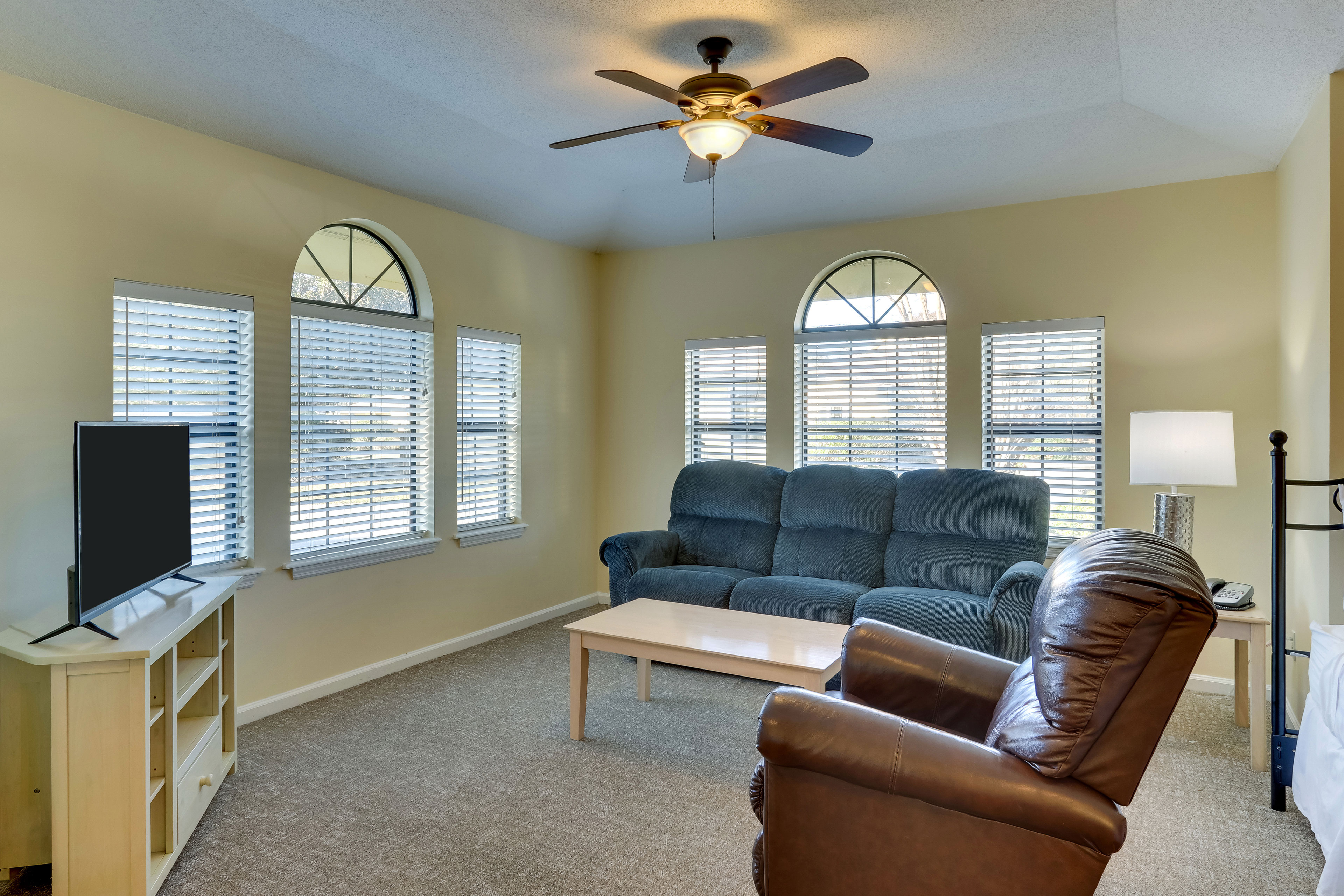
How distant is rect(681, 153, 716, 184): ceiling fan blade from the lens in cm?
306

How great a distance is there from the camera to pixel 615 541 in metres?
4.59

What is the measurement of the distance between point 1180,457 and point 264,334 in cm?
411

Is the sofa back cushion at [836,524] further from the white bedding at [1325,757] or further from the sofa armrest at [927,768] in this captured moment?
the sofa armrest at [927,768]

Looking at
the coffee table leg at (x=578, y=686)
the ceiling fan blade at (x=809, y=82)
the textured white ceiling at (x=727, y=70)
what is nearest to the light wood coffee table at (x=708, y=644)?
the coffee table leg at (x=578, y=686)

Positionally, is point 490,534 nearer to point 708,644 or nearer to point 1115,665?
point 708,644

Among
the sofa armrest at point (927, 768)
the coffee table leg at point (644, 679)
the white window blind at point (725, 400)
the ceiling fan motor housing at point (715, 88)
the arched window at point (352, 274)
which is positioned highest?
the ceiling fan motor housing at point (715, 88)

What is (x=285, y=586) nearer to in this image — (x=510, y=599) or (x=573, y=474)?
(x=510, y=599)

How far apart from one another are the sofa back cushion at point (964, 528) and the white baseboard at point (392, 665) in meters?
2.38

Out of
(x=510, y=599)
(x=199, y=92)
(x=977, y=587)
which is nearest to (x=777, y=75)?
(x=199, y=92)

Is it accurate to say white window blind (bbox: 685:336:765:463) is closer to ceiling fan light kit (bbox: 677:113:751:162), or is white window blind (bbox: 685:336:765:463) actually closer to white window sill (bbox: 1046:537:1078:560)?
white window sill (bbox: 1046:537:1078:560)

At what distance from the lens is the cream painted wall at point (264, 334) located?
2846mm

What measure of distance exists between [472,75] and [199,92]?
3.53ft

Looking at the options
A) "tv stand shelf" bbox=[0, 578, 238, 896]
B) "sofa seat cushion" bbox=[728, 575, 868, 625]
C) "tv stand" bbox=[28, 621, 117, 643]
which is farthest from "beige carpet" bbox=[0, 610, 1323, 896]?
"tv stand" bbox=[28, 621, 117, 643]

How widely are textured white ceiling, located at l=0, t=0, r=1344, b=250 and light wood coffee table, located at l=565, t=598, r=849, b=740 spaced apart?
7.54 ft
